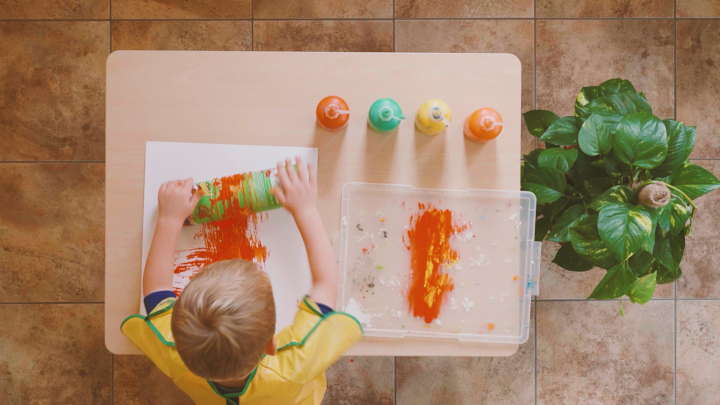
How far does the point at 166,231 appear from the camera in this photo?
965 mm

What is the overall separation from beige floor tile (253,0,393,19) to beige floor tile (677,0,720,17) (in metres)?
1.03

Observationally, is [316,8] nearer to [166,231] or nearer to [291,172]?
[291,172]

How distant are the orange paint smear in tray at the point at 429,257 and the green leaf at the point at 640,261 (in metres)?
0.41

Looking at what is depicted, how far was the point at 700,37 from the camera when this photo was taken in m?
1.66

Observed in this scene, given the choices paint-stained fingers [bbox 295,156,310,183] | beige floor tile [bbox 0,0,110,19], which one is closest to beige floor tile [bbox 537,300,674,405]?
paint-stained fingers [bbox 295,156,310,183]

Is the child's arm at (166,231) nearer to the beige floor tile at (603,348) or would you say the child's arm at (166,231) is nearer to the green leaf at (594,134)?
the green leaf at (594,134)

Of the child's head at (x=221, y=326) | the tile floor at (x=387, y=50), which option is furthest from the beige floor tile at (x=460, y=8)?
the child's head at (x=221, y=326)

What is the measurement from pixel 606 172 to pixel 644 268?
0.24 m

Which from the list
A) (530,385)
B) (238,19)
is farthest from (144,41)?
(530,385)

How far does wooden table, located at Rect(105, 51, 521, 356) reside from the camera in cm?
100

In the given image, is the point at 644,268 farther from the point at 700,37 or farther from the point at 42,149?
the point at 42,149

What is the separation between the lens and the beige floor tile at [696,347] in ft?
5.44

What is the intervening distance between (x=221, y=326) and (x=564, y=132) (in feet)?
2.78

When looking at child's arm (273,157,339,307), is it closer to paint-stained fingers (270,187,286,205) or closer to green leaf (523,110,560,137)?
paint-stained fingers (270,187,286,205)
